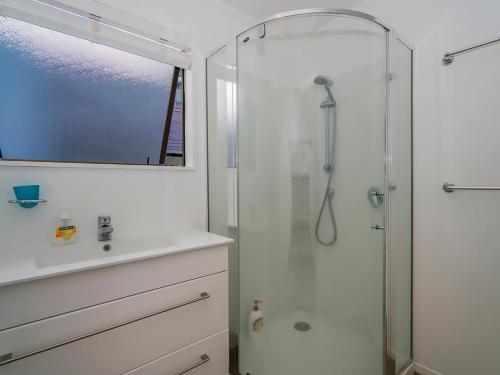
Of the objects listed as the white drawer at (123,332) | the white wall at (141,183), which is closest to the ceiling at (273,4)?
the white wall at (141,183)

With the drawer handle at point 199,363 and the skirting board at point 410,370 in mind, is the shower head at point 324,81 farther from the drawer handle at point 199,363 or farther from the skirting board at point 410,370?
the skirting board at point 410,370

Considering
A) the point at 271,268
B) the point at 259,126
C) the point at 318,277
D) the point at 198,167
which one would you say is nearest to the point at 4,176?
the point at 198,167

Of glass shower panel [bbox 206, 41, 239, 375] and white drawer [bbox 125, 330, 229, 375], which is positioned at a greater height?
glass shower panel [bbox 206, 41, 239, 375]

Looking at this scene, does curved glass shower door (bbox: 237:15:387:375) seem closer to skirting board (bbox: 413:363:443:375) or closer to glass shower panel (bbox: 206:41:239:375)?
glass shower panel (bbox: 206:41:239:375)

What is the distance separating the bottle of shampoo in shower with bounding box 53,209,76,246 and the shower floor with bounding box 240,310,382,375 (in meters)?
1.09

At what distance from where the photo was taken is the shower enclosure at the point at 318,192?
1.38m

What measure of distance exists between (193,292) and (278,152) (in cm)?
90

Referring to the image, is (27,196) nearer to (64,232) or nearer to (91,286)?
(64,232)

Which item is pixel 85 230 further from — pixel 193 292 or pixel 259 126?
pixel 259 126

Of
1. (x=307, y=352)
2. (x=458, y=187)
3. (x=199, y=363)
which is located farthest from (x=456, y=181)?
(x=199, y=363)

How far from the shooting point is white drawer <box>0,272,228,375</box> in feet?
2.83

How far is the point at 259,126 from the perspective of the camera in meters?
1.54

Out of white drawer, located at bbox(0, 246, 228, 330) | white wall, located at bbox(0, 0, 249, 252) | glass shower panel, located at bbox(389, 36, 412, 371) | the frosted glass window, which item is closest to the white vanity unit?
white drawer, located at bbox(0, 246, 228, 330)

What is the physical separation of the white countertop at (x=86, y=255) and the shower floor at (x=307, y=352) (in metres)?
0.69
